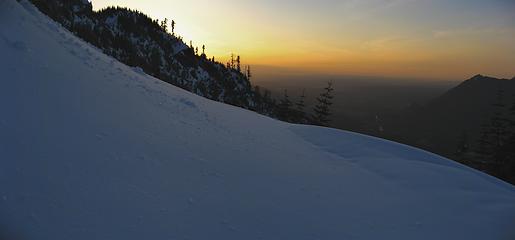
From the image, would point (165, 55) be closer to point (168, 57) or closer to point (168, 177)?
point (168, 57)

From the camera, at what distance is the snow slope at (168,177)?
4.93 meters

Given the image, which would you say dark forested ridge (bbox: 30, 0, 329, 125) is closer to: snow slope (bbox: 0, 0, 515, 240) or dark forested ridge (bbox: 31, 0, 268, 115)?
dark forested ridge (bbox: 31, 0, 268, 115)

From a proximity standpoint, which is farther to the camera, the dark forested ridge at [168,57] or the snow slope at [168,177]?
the dark forested ridge at [168,57]

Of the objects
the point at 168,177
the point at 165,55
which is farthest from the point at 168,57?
the point at 168,177

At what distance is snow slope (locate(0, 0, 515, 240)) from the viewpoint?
194 inches

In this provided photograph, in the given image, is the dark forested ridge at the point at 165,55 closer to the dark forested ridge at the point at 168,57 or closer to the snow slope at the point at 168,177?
the dark forested ridge at the point at 168,57

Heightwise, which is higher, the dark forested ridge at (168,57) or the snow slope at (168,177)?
the dark forested ridge at (168,57)

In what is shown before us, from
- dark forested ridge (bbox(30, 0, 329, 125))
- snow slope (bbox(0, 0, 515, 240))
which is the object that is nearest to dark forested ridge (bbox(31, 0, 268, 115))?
dark forested ridge (bbox(30, 0, 329, 125))

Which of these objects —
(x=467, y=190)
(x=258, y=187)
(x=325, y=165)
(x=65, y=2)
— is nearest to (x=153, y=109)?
(x=258, y=187)

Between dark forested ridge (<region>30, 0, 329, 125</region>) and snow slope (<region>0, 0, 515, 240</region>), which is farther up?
dark forested ridge (<region>30, 0, 329, 125</region>)

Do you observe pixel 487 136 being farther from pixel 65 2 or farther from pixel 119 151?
pixel 65 2

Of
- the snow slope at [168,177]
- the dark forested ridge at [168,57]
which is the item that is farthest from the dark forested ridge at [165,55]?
the snow slope at [168,177]

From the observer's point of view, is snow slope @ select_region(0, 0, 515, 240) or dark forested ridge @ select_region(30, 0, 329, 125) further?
dark forested ridge @ select_region(30, 0, 329, 125)

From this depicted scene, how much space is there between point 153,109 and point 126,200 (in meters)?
4.94
